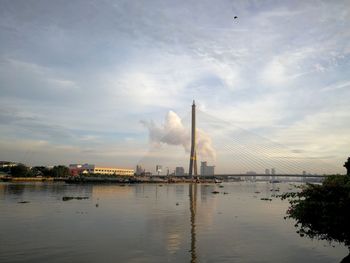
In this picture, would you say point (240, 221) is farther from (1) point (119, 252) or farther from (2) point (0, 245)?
(2) point (0, 245)

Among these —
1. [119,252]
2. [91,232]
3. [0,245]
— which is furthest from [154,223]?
[0,245]

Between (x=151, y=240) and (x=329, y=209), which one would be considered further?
(x=151, y=240)

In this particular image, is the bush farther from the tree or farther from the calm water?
the calm water

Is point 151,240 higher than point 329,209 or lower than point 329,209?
lower

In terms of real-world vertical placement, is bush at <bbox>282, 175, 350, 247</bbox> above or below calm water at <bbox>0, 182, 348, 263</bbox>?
above

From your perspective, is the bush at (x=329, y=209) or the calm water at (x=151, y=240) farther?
the calm water at (x=151, y=240)

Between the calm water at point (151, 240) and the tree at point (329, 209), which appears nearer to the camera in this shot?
the tree at point (329, 209)

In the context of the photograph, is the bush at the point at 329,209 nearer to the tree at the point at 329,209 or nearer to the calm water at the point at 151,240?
the tree at the point at 329,209

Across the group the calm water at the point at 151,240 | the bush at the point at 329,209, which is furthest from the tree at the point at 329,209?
the calm water at the point at 151,240

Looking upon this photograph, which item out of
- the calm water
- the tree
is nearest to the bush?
the tree

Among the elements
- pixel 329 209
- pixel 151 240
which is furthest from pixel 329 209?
pixel 151 240

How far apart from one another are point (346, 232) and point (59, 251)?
1817 centimetres

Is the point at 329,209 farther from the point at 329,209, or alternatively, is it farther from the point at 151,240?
the point at 151,240

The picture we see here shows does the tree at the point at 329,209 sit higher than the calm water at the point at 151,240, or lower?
higher
